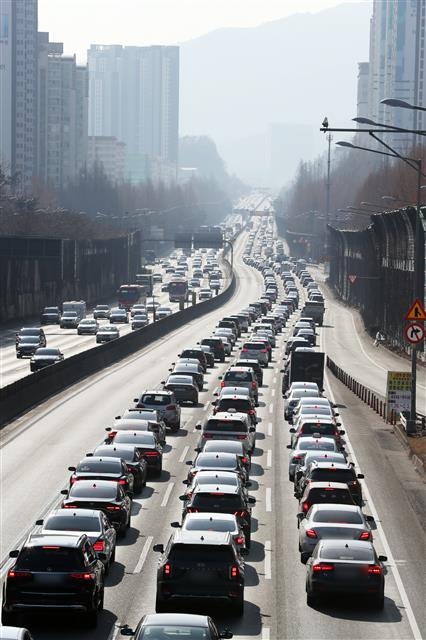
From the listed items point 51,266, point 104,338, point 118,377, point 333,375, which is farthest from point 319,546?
point 51,266

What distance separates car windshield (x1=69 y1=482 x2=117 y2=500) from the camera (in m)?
29.7

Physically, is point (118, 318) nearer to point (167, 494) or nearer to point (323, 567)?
point (167, 494)

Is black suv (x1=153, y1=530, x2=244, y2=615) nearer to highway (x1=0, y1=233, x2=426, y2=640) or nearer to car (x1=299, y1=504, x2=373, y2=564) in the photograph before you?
highway (x1=0, y1=233, x2=426, y2=640)

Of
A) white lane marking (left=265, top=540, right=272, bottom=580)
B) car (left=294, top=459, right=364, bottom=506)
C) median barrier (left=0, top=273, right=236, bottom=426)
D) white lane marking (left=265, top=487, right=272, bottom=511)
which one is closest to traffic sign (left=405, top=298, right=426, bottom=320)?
white lane marking (left=265, top=487, right=272, bottom=511)

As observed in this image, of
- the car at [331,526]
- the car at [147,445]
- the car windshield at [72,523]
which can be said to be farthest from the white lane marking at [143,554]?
the car at [147,445]

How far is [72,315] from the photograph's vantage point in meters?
118

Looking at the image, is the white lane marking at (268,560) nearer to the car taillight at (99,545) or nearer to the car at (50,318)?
the car taillight at (99,545)

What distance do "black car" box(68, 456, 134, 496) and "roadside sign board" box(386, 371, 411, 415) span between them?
1822 centimetres

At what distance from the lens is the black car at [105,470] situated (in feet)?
108

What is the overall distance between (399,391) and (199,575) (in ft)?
96.9

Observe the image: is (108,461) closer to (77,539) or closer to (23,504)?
(23,504)

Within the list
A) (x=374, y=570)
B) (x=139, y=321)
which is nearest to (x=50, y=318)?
(x=139, y=321)

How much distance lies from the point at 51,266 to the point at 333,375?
59.8m

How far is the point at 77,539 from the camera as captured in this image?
73.2 feet
